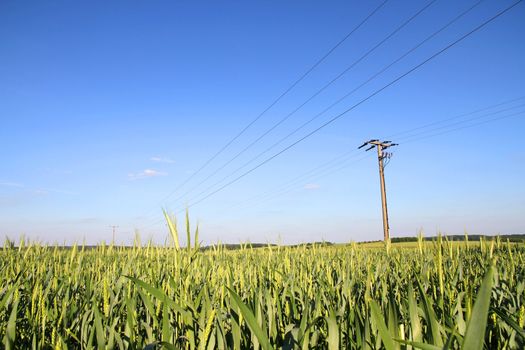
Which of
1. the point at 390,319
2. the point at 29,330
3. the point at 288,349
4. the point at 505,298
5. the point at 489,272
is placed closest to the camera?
the point at 489,272

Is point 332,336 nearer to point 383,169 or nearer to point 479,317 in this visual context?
point 479,317

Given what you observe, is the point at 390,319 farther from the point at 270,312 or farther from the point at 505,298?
the point at 505,298

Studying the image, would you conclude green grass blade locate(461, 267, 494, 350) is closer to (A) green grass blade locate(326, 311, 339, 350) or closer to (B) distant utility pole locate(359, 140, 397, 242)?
(A) green grass blade locate(326, 311, 339, 350)

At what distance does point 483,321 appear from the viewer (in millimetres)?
571

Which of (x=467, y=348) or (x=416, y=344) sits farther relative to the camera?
(x=416, y=344)

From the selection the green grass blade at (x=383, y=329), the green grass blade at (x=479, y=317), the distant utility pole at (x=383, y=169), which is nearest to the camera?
the green grass blade at (x=479, y=317)

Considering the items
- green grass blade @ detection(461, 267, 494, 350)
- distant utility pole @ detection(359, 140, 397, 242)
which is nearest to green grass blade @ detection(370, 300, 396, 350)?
green grass blade @ detection(461, 267, 494, 350)

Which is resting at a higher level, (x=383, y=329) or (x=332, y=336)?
(x=383, y=329)

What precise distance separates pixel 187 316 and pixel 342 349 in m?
0.69

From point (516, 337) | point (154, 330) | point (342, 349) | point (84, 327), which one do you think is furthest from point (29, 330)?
point (516, 337)

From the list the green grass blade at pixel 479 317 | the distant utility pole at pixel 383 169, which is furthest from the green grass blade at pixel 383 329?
the distant utility pole at pixel 383 169

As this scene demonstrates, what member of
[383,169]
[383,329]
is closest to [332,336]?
[383,329]

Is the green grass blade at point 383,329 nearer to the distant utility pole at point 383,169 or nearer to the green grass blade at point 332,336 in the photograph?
the green grass blade at point 332,336

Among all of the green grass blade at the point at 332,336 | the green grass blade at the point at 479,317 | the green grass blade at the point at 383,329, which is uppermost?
the green grass blade at the point at 479,317
